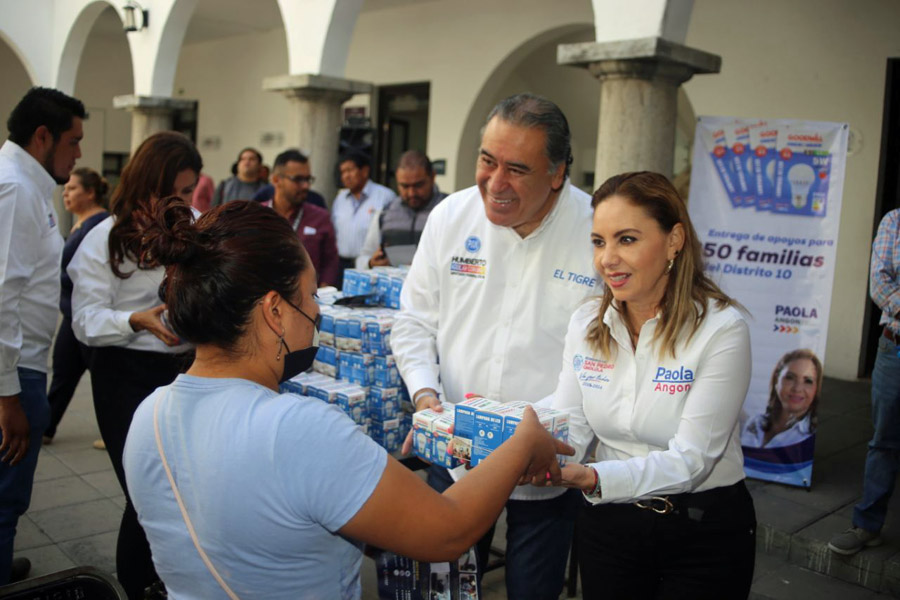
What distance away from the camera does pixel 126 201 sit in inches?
117

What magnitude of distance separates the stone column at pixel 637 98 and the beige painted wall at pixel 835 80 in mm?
3342

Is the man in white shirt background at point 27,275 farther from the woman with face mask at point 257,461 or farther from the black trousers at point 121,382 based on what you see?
the woman with face mask at point 257,461

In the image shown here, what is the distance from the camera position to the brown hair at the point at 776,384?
486 centimetres

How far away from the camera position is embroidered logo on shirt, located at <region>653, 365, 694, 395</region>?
6.71ft

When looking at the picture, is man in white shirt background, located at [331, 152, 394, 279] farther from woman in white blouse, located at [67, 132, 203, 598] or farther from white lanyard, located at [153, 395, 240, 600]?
white lanyard, located at [153, 395, 240, 600]

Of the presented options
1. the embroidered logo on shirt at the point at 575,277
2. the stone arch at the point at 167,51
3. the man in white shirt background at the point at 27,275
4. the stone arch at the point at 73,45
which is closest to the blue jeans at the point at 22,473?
the man in white shirt background at the point at 27,275

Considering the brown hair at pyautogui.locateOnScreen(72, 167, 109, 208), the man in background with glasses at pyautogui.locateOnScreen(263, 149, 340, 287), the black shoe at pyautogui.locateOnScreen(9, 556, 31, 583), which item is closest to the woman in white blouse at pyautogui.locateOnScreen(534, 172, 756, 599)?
the black shoe at pyautogui.locateOnScreen(9, 556, 31, 583)

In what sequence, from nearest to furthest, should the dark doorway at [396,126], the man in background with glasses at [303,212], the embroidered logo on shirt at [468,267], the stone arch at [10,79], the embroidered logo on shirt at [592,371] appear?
the embroidered logo on shirt at [592,371] → the embroidered logo on shirt at [468,267] → the man in background with glasses at [303,212] → the dark doorway at [396,126] → the stone arch at [10,79]

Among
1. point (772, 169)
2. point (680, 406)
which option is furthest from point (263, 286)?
point (772, 169)

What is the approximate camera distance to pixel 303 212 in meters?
5.66

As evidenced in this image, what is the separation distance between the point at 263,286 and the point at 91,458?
467 cm

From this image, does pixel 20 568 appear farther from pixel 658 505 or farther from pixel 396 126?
pixel 396 126

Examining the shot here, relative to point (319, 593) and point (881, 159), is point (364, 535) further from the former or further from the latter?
point (881, 159)

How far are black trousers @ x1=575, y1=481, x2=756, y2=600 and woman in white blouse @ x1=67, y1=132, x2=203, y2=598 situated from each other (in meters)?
1.75
